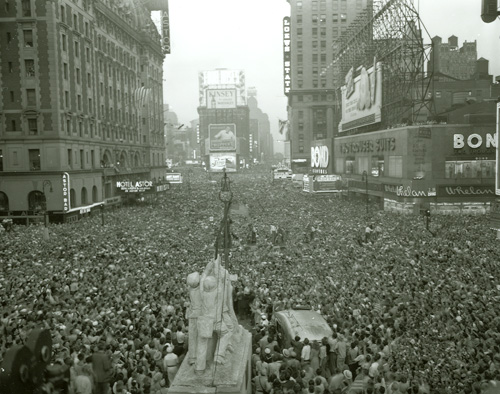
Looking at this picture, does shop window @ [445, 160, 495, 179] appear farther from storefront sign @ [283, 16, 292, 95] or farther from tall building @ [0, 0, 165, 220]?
storefront sign @ [283, 16, 292, 95]

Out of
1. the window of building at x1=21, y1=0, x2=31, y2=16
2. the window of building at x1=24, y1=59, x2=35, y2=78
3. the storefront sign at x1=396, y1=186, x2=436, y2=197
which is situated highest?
the window of building at x1=21, y1=0, x2=31, y2=16

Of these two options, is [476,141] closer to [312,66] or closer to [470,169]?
[470,169]

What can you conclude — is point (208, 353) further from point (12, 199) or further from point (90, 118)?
point (90, 118)

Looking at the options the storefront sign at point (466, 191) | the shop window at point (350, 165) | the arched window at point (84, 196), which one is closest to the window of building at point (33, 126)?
the arched window at point (84, 196)

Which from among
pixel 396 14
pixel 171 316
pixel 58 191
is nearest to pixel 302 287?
pixel 171 316

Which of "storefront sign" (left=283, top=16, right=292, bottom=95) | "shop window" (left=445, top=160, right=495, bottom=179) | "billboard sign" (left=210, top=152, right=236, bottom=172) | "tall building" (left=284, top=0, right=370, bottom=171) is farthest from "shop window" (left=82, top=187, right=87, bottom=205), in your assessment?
"billboard sign" (left=210, top=152, right=236, bottom=172)

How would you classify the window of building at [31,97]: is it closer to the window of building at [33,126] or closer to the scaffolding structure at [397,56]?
the window of building at [33,126]
